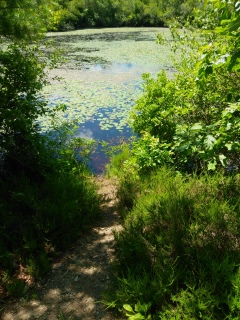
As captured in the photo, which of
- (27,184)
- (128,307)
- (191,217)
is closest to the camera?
(128,307)

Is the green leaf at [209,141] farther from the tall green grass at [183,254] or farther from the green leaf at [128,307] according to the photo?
the green leaf at [128,307]

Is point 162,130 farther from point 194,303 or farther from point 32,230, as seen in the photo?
point 194,303

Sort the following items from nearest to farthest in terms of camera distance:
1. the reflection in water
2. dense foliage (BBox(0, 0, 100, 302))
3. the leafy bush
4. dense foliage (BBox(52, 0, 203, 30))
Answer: the leafy bush, dense foliage (BBox(0, 0, 100, 302)), the reflection in water, dense foliage (BBox(52, 0, 203, 30))

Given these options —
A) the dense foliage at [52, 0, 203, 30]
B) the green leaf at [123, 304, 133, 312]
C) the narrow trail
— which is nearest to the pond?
the narrow trail

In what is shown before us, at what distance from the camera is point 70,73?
12594 mm

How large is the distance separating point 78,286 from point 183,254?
1135 millimetres

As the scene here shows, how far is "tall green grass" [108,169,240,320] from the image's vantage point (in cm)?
209

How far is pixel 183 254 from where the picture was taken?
2.48 meters

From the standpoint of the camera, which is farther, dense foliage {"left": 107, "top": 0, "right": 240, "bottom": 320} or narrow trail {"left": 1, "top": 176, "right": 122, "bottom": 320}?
narrow trail {"left": 1, "top": 176, "right": 122, "bottom": 320}

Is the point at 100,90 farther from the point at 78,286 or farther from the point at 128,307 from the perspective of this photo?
the point at 128,307

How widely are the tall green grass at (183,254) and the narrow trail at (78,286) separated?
0.78 feet

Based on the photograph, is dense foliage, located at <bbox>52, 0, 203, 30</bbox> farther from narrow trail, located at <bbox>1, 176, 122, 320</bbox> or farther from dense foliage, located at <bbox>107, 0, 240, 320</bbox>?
narrow trail, located at <bbox>1, 176, 122, 320</bbox>

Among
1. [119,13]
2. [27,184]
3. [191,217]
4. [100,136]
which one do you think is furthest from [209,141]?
[119,13]

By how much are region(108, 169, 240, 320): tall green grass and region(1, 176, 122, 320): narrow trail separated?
0.24 m
